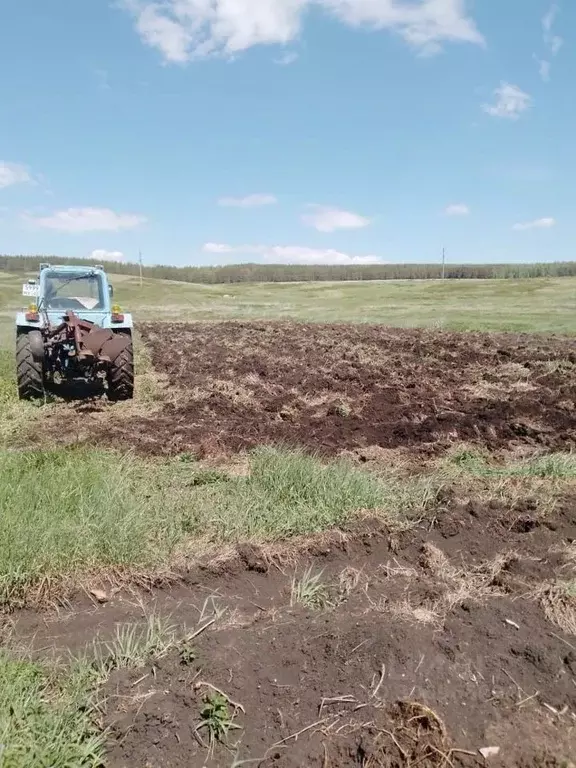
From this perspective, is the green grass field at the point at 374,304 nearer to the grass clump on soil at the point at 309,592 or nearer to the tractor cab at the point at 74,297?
the tractor cab at the point at 74,297

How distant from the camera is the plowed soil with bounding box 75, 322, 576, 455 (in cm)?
770

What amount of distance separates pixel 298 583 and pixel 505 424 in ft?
16.3

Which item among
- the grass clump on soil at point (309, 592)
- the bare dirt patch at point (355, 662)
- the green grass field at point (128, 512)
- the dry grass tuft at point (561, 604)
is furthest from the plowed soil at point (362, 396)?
the dry grass tuft at point (561, 604)

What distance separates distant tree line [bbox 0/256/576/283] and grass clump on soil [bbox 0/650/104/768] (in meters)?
89.0

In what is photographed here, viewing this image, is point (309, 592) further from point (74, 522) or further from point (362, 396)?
point (362, 396)

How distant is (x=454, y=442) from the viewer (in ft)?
24.5

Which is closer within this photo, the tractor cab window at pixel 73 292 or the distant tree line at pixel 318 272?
the tractor cab window at pixel 73 292

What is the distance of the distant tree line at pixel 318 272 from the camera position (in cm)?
9056

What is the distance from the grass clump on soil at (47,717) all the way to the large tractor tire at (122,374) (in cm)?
705

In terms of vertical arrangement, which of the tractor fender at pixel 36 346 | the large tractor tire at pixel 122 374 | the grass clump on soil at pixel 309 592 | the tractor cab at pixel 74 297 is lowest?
the grass clump on soil at pixel 309 592

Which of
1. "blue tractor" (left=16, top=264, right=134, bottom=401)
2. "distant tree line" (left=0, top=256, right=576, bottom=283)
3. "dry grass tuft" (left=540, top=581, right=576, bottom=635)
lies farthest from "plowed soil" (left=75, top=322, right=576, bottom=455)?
"distant tree line" (left=0, top=256, right=576, bottom=283)

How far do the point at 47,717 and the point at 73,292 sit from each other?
992cm

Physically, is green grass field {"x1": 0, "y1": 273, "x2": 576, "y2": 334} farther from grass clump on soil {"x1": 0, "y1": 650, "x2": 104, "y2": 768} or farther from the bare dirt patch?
grass clump on soil {"x1": 0, "y1": 650, "x2": 104, "y2": 768}

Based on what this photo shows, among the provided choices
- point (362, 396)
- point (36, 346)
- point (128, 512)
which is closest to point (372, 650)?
point (128, 512)
